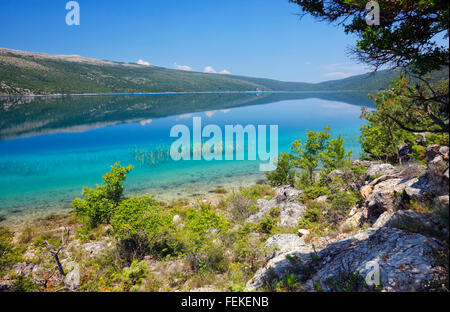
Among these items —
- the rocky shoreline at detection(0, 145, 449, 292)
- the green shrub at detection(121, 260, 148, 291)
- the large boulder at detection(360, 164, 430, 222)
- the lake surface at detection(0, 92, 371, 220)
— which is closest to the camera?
the rocky shoreline at detection(0, 145, 449, 292)

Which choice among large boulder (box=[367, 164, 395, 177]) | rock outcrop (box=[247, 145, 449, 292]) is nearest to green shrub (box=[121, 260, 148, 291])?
rock outcrop (box=[247, 145, 449, 292])

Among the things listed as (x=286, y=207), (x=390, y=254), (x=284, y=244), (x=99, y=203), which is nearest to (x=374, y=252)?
(x=390, y=254)

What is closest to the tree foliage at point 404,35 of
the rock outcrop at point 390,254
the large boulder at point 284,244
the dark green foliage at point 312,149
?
the rock outcrop at point 390,254

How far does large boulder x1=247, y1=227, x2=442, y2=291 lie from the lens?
605 centimetres

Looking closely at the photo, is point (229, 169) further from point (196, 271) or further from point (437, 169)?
point (437, 169)

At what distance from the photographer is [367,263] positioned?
23.3 ft

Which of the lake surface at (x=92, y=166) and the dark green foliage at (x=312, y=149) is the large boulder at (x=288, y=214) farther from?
the lake surface at (x=92, y=166)

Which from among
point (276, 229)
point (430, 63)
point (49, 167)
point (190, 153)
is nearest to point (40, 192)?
point (49, 167)

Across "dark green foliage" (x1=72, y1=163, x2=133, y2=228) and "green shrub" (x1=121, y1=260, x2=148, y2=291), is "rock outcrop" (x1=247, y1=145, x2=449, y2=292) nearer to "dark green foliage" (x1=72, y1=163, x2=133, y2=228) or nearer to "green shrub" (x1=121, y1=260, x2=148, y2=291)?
"green shrub" (x1=121, y1=260, x2=148, y2=291)

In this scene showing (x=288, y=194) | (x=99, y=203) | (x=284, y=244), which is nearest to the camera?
(x=284, y=244)

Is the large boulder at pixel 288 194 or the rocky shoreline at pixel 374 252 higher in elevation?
the rocky shoreline at pixel 374 252

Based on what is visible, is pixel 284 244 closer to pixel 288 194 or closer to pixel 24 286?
pixel 288 194

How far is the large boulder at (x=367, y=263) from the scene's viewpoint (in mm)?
6051

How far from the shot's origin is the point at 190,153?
47.2 metres
